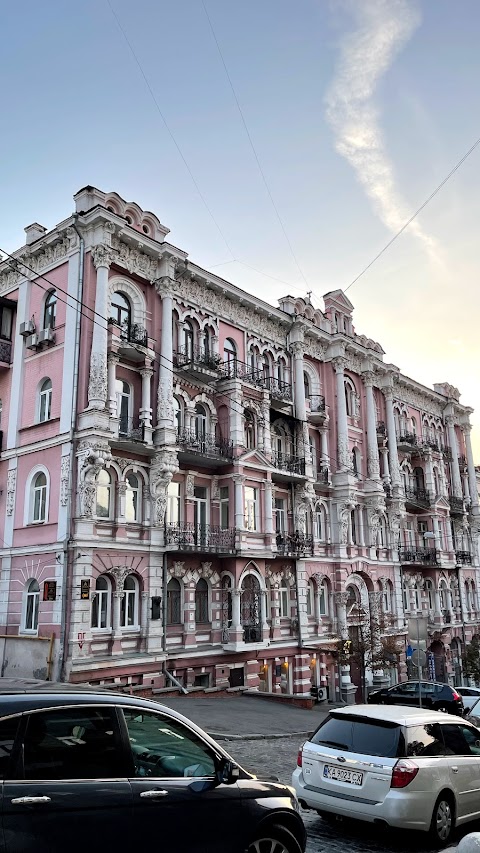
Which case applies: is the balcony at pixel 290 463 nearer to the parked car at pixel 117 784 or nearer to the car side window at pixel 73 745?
the parked car at pixel 117 784

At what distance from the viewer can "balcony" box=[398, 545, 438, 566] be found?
4078 centimetres

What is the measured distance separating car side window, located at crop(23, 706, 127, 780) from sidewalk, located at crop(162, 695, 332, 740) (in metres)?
12.8

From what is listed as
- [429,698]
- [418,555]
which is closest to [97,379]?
[429,698]

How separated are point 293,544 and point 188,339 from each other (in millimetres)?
10175

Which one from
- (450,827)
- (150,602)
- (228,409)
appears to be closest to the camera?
(450,827)

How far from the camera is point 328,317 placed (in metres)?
38.3

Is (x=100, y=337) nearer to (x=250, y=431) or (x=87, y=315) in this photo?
(x=87, y=315)

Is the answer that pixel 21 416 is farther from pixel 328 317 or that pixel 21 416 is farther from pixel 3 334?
pixel 328 317

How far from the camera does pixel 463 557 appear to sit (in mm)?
48062

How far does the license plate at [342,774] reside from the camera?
7.63 metres

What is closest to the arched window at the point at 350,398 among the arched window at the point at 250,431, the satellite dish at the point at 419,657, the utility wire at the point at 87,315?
the arched window at the point at 250,431

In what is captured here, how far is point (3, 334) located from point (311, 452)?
1601 cm

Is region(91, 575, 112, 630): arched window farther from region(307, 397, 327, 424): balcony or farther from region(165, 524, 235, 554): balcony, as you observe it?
region(307, 397, 327, 424): balcony

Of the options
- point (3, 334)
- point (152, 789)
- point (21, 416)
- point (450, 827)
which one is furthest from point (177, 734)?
point (3, 334)
